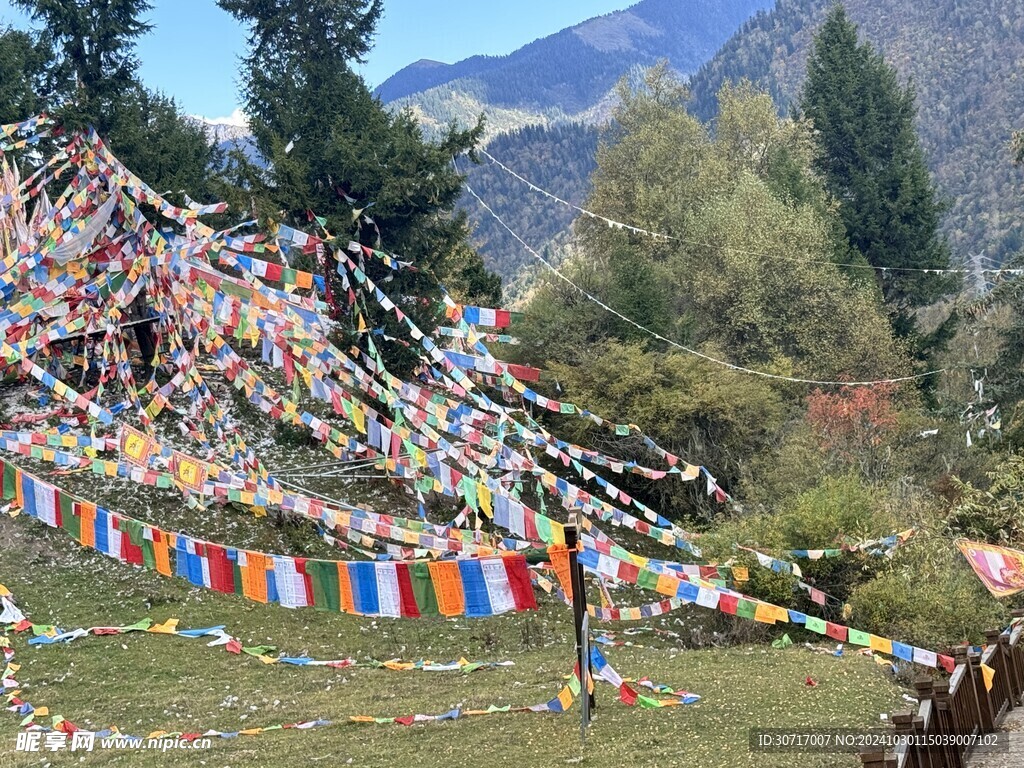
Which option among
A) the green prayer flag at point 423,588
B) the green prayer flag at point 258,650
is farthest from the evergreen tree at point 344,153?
the green prayer flag at point 423,588

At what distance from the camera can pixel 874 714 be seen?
1216 centimetres

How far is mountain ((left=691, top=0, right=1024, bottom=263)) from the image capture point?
10862 cm

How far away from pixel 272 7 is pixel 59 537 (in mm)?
17427

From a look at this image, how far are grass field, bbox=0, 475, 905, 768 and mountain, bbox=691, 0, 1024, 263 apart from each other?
82.7 meters

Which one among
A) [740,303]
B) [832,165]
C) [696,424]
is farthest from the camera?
[832,165]

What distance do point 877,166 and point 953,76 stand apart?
111087mm

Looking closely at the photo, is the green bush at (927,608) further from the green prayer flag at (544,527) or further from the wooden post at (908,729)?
the wooden post at (908,729)

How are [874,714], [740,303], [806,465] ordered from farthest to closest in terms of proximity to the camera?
[740,303], [806,465], [874,714]

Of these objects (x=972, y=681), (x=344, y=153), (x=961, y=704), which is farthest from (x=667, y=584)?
(x=344, y=153)

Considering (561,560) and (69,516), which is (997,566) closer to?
(561,560)

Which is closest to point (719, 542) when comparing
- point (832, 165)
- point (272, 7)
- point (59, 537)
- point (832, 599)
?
point (832, 599)

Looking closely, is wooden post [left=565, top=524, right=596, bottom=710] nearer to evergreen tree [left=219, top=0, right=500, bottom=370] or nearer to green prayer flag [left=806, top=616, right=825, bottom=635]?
green prayer flag [left=806, top=616, right=825, bottom=635]

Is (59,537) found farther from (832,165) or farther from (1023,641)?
(832,165)

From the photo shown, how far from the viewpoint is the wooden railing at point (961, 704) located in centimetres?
748
